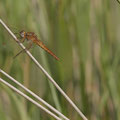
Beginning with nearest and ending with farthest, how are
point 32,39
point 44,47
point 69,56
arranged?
point 44,47 < point 32,39 < point 69,56

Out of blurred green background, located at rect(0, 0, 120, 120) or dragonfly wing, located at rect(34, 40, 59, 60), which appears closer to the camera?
dragonfly wing, located at rect(34, 40, 59, 60)

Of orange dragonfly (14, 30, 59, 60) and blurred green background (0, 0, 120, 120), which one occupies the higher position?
orange dragonfly (14, 30, 59, 60)

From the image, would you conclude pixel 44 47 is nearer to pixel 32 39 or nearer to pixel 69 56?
pixel 32 39

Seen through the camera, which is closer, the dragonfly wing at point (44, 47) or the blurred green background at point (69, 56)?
the dragonfly wing at point (44, 47)

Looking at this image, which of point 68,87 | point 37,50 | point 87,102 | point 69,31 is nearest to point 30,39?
point 37,50

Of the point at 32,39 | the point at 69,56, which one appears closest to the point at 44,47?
the point at 32,39

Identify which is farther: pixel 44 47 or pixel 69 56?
pixel 69 56

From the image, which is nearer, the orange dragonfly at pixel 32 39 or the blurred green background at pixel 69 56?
the orange dragonfly at pixel 32 39

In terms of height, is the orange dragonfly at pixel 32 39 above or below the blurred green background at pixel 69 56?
above
